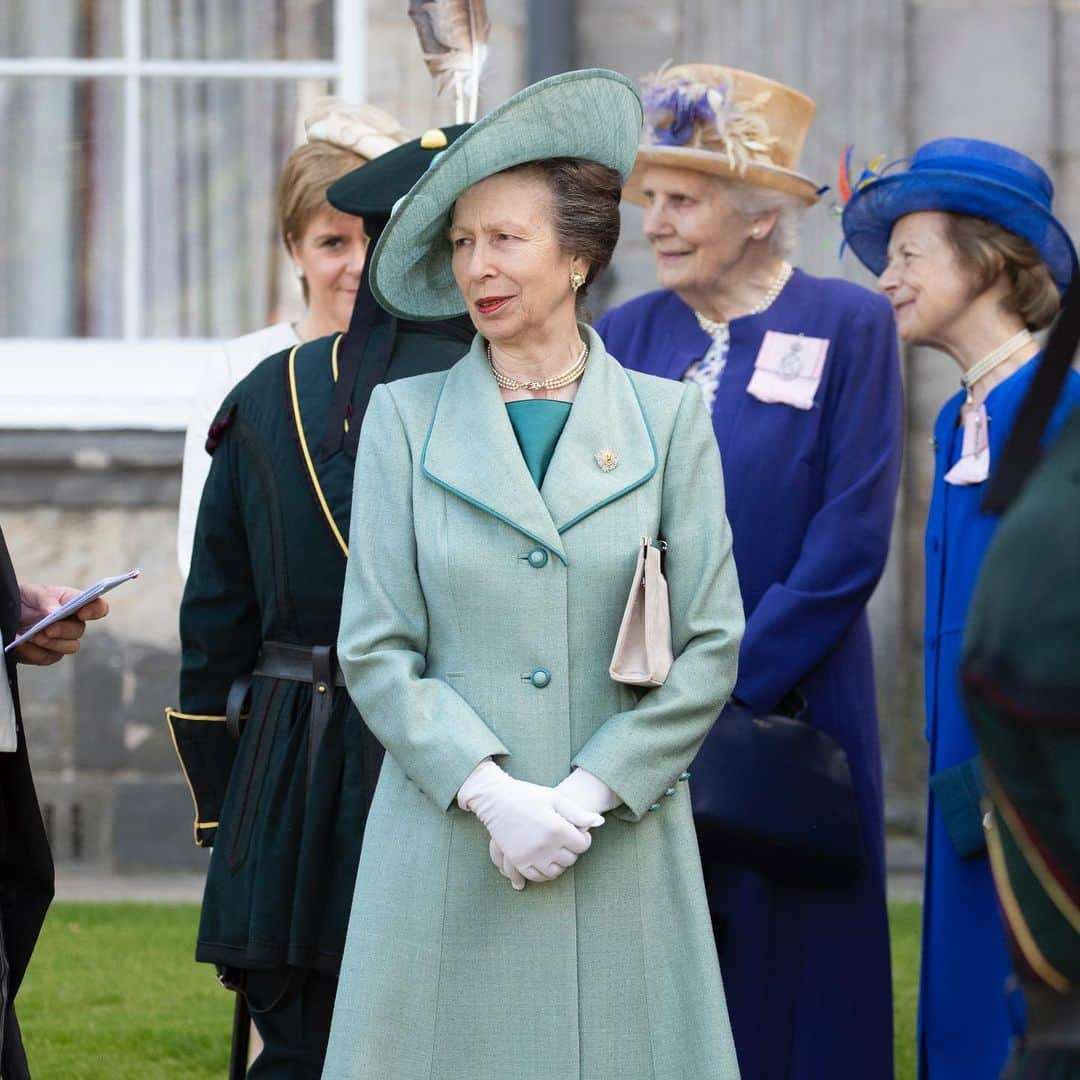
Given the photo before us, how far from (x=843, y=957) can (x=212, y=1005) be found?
6.37 feet

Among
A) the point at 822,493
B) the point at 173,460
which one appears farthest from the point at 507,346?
the point at 173,460

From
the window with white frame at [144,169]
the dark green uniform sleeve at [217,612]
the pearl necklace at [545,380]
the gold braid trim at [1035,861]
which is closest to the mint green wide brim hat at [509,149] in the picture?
the pearl necklace at [545,380]

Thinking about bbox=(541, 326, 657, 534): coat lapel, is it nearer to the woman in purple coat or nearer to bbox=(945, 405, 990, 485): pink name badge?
bbox=(945, 405, 990, 485): pink name badge

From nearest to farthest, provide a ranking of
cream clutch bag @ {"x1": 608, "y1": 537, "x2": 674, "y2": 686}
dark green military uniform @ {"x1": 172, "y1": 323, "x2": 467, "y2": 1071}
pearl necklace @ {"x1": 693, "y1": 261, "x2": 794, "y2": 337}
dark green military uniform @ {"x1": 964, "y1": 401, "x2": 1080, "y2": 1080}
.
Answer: dark green military uniform @ {"x1": 964, "y1": 401, "x2": 1080, "y2": 1080}, cream clutch bag @ {"x1": 608, "y1": 537, "x2": 674, "y2": 686}, dark green military uniform @ {"x1": 172, "y1": 323, "x2": 467, "y2": 1071}, pearl necklace @ {"x1": 693, "y1": 261, "x2": 794, "y2": 337}

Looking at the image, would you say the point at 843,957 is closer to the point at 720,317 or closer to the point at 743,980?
the point at 743,980

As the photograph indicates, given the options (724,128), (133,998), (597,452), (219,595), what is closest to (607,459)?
(597,452)

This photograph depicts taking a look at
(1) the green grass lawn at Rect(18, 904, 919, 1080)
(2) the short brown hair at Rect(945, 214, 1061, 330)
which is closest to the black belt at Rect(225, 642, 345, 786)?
(2) the short brown hair at Rect(945, 214, 1061, 330)

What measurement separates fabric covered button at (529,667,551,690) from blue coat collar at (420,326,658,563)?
0.16 metres

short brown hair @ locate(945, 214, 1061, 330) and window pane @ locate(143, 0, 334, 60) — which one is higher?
window pane @ locate(143, 0, 334, 60)

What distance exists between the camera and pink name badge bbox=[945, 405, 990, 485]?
3.68m

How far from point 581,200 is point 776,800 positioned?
1.37m

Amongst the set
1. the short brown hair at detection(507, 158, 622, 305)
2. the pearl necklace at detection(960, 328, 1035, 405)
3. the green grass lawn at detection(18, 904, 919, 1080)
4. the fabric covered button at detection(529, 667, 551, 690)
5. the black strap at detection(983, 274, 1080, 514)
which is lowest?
the green grass lawn at detection(18, 904, 919, 1080)

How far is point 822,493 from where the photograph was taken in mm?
4266

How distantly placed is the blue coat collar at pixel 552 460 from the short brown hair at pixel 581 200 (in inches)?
7.3
